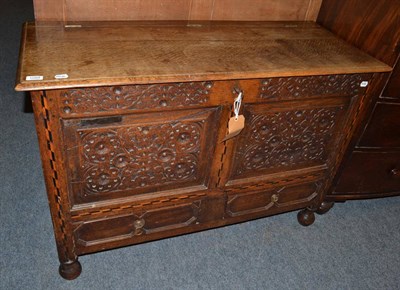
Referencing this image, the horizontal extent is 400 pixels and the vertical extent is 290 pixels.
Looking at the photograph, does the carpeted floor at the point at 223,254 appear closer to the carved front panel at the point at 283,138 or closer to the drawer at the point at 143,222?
the drawer at the point at 143,222

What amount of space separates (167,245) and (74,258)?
0.41 metres

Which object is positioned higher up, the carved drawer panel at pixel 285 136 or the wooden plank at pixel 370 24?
the wooden plank at pixel 370 24

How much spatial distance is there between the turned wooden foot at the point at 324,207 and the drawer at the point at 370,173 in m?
0.10

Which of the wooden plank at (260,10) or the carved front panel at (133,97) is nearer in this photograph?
the carved front panel at (133,97)

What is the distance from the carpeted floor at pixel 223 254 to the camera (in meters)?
1.51

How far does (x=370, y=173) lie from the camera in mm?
1707

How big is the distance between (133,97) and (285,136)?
23.9 inches

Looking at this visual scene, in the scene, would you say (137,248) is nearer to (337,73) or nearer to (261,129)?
(261,129)

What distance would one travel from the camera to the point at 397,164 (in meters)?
1.71

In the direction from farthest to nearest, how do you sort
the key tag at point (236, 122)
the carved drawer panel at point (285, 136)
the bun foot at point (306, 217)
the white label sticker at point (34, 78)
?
the bun foot at point (306, 217) < the carved drawer panel at point (285, 136) < the key tag at point (236, 122) < the white label sticker at point (34, 78)

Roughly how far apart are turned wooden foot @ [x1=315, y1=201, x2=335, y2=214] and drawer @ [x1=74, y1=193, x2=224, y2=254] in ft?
1.89

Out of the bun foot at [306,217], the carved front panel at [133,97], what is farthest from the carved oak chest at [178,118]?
the bun foot at [306,217]

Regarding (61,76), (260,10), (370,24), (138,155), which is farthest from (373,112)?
(61,76)

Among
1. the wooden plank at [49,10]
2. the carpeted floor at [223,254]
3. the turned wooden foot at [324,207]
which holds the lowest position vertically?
the carpeted floor at [223,254]
